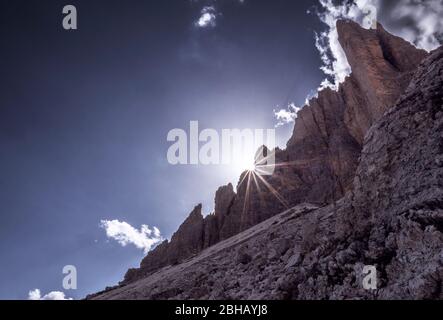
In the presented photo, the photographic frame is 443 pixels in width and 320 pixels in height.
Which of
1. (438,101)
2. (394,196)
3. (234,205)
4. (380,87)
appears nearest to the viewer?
(394,196)

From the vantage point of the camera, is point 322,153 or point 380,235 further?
point 322,153

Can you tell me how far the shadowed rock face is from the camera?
49.0 m

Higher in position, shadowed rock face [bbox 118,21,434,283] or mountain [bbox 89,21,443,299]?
shadowed rock face [bbox 118,21,434,283]

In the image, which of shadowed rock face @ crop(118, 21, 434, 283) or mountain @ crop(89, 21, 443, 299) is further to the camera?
shadowed rock face @ crop(118, 21, 434, 283)

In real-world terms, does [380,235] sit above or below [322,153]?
below

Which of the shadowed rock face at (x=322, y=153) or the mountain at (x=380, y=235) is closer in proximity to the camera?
the mountain at (x=380, y=235)

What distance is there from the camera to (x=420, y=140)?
12.2 m

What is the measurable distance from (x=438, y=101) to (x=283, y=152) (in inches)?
2303

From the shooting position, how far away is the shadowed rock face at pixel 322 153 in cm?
4900

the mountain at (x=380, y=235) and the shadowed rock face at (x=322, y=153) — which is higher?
the shadowed rock face at (x=322, y=153)

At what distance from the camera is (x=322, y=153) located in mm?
63344
